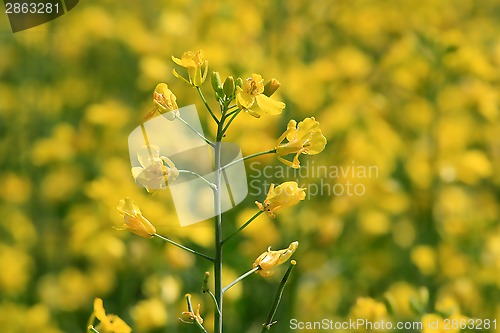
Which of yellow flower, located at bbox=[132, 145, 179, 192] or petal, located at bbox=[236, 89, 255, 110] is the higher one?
petal, located at bbox=[236, 89, 255, 110]

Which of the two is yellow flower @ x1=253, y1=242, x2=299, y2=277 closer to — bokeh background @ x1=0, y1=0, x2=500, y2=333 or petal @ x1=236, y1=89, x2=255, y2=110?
petal @ x1=236, y1=89, x2=255, y2=110

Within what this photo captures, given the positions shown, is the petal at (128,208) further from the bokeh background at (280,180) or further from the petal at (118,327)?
the bokeh background at (280,180)

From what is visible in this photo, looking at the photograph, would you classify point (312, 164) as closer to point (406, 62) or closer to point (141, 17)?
point (406, 62)

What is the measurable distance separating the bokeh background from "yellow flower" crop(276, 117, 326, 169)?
87 centimetres

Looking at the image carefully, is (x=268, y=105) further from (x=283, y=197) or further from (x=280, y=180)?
(x=280, y=180)

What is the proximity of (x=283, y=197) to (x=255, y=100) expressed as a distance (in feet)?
0.37

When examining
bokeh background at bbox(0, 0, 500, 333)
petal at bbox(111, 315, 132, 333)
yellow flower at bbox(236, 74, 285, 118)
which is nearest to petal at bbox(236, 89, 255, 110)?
yellow flower at bbox(236, 74, 285, 118)

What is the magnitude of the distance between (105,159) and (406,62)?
3.19 ft

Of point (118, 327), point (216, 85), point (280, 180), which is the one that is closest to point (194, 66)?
point (216, 85)

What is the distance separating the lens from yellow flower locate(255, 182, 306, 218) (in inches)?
41.3

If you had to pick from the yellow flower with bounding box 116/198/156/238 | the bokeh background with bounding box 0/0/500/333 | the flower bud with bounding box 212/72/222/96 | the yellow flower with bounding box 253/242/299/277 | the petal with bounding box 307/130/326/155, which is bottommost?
the bokeh background with bounding box 0/0/500/333

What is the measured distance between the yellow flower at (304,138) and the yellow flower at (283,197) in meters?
0.03

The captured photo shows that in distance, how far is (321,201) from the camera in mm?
2686

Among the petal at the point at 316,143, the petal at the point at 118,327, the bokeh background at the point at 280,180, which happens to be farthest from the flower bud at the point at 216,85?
the bokeh background at the point at 280,180
